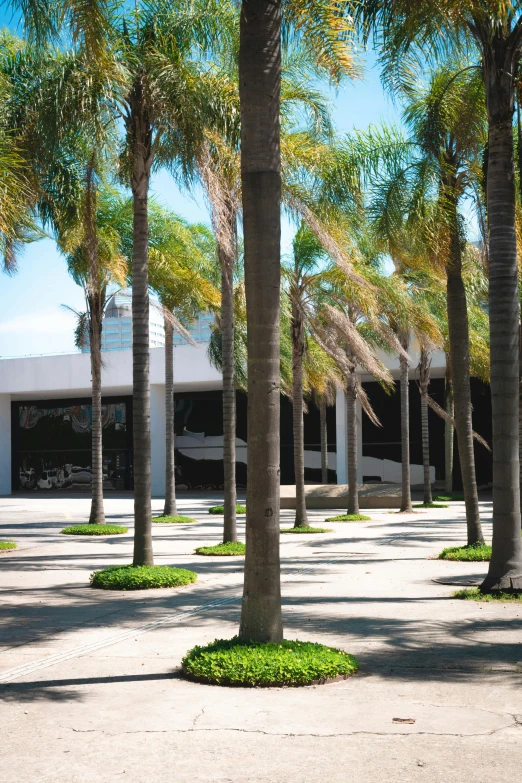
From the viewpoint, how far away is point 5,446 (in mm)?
48562

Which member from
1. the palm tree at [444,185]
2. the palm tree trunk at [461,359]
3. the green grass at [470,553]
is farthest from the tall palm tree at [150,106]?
the green grass at [470,553]

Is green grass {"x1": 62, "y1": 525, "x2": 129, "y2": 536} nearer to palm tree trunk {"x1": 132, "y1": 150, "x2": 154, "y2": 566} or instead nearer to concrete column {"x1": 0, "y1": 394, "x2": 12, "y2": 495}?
palm tree trunk {"x1": 132, "y1": 150, "x2": 154, "y2": 566}

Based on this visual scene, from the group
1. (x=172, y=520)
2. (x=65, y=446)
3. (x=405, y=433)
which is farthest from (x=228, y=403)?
(x=65, y=446)

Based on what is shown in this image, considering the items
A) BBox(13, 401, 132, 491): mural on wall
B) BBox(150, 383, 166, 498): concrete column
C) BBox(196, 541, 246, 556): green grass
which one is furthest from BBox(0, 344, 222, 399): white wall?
BBox(196, 541, 246, 556): green grass

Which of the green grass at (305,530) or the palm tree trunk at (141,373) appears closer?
the palm tree trunk at (141,373)

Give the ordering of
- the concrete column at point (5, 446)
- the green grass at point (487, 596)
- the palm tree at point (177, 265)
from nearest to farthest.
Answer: the green grass at point (487, 596) → the palm tree at point (177, 265) → the concrete column at point (5, 446)

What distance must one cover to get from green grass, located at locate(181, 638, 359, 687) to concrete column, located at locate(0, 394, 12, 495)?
144 ft

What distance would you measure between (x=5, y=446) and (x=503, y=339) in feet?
138

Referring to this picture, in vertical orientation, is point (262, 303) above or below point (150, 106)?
below

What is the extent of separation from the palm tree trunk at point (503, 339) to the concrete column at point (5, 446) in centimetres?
4164

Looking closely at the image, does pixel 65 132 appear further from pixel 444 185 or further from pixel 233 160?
pixel 444 185

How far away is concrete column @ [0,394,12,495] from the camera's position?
48500mm

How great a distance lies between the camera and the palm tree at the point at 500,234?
10.2 metres

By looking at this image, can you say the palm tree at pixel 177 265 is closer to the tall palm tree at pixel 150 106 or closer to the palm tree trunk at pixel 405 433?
the palm tree trunk at pixel 405 433
